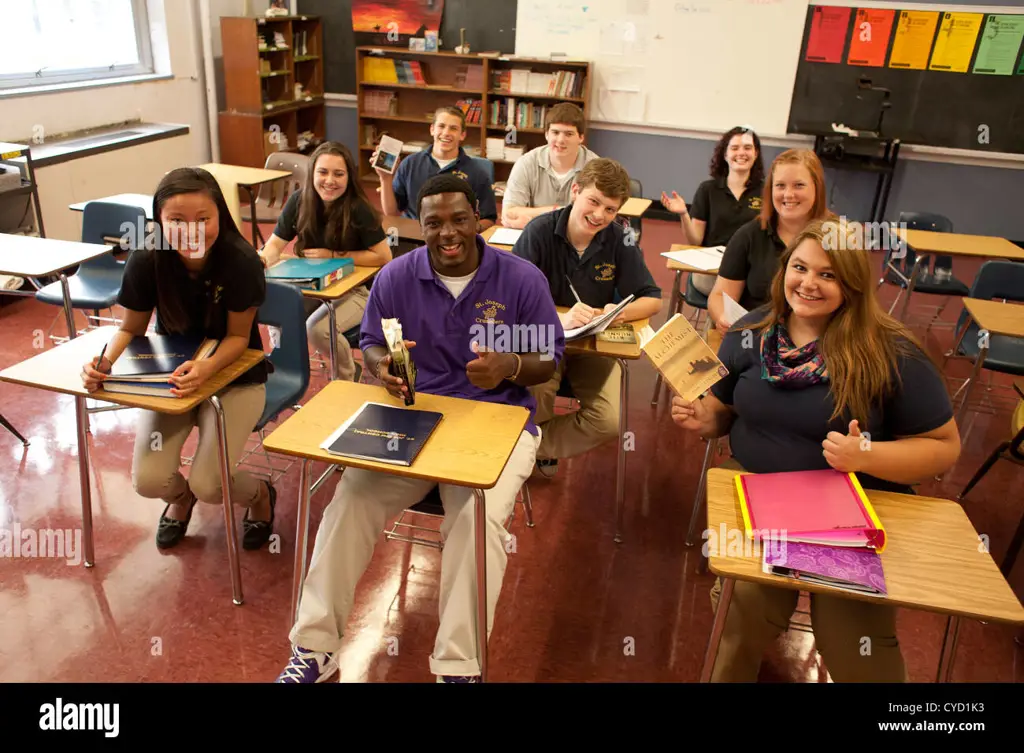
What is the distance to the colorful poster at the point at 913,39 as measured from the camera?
253 inches

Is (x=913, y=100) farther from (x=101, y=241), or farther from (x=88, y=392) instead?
(x=88, y=392)

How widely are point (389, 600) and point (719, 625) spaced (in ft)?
3.92

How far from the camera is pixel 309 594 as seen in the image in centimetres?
205

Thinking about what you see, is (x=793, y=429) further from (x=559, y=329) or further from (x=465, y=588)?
(x=465, y=588)

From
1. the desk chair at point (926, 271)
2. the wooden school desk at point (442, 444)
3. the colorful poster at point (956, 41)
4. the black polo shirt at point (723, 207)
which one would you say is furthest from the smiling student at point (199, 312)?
the colorful poster at point (956, 41)

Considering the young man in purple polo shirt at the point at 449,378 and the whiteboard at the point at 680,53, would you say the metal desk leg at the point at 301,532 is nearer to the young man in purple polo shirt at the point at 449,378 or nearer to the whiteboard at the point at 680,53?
the young man in purple polo shirt at the point at 449,378

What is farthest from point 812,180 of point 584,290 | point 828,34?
point 828,34

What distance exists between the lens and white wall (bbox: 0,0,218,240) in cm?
530

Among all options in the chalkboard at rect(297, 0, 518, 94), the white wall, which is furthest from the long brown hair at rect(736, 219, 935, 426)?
the chalkboard at rect(297, 0, 518, 94)

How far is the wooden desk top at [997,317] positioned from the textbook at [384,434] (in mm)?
2603

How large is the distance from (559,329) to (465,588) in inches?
34.4

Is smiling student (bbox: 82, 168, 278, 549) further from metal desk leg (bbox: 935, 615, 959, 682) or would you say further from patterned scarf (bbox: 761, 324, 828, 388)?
metal desk leg (bbox: 935, 615, 959, 682)

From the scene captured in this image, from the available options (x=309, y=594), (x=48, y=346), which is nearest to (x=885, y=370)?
(x=309, y=594)
